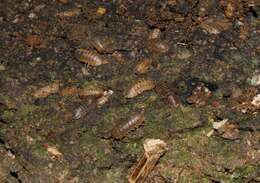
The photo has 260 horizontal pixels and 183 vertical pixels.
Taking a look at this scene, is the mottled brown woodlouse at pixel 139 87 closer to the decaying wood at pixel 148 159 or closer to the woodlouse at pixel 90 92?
the woodlouse at pixel 90 92

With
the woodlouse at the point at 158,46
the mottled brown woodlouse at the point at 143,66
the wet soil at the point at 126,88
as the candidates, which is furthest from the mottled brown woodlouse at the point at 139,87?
the woodlouse at the point at 158,46

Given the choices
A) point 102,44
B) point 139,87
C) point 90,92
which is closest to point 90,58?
point 102,44

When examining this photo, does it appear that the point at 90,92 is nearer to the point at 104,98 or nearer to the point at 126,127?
the point at 104,98

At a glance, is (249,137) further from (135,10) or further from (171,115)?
(135,10)

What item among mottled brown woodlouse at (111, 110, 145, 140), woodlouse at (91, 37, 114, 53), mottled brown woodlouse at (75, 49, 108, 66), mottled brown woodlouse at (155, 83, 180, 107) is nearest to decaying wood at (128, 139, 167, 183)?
mottled brown woodlouse at (111, 110, 145, 140)

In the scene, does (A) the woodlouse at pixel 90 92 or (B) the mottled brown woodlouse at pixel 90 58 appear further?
Result: (B) the mottled brown woodlouse at pixel 90 58

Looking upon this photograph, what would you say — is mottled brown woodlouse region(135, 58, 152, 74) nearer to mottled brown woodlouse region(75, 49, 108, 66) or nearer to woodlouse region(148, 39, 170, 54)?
woodlouse region(148, 39, 170, 54)

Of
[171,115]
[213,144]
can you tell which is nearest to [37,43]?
[171,115]

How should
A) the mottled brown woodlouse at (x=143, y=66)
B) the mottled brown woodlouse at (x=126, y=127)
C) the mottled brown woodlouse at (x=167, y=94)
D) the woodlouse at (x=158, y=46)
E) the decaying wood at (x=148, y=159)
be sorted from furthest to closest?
the woodlouse at (x=158, y=46) < the mottled brown woodlouse at (x=143, y=66) < the mottled brown woodlouse at (x=167, y=94) < the mottled brown woodlouse at (x=126, y=127) < the decaying wood at (x=148, y=159)
